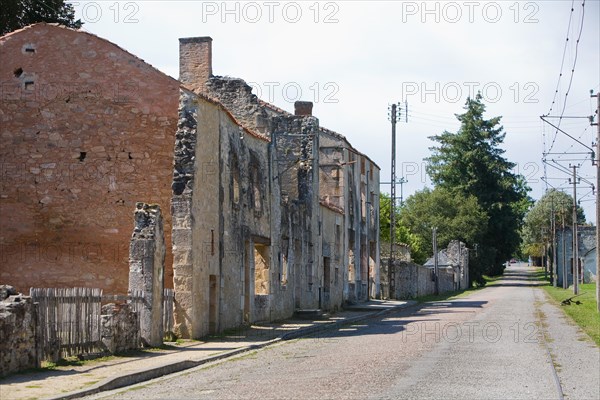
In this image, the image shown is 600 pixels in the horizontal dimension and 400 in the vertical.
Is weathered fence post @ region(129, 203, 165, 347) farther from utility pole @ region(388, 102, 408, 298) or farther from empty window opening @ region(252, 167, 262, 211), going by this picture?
utility pole @ region(388, 102, 408, 298)

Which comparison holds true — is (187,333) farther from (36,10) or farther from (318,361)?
(36,10)

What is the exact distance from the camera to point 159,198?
23.5 metres

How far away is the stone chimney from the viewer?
110 ft

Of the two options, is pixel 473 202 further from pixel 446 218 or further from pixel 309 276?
pixel 309 276

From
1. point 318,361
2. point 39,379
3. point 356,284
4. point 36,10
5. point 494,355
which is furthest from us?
point 356,284

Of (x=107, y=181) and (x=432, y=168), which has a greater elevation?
(x=432, y=168)

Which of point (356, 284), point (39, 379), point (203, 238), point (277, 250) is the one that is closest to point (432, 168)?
point (356, 284)

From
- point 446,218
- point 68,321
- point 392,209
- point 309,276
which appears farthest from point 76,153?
point 446,218

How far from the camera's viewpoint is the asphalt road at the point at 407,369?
42.5ft

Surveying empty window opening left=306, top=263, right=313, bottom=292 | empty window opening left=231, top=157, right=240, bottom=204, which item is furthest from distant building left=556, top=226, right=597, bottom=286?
empty window opening left=231, top=157, right=240, bottom=204

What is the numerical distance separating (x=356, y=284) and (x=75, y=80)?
28198mm

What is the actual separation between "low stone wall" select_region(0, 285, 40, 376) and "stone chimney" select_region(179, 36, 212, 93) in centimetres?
1938

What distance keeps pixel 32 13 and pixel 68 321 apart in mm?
19321

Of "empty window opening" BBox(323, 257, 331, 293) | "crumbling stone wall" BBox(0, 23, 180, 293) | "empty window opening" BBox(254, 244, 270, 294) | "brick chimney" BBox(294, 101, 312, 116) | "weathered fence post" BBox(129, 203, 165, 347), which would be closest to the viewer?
"weathered fence post" BBox(129, 203, 165, 347)
